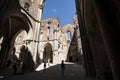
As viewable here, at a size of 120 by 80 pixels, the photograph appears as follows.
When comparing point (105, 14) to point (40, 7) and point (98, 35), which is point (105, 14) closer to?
point (98, 35)

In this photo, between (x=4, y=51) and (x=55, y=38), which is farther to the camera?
(x=55, y=38)

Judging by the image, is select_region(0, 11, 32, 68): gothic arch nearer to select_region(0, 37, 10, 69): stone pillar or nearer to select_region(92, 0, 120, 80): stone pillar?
select_region(0, 37, 10, 69): stone pillar

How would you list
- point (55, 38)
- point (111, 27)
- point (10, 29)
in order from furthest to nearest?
point (55, 38), point (10, 29), point (111, 27)

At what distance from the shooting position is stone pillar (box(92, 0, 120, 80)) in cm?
312

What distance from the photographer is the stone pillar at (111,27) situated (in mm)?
3115

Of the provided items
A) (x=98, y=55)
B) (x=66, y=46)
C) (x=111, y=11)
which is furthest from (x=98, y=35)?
(x=66, y=46)

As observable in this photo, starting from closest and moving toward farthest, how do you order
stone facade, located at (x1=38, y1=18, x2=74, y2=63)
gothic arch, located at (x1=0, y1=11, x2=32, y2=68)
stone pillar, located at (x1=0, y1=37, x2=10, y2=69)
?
gothic arch, located at (x1=0, y1=11, x2=32, y2=68) < stone pillar, located at (x1=0, y1=37, x2=10, y2=69) < stone facade, located at (x1=38, y1=18, x2=74, y2=63)

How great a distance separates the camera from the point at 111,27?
3543 mm

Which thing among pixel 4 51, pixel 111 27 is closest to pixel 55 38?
pixel 4 51

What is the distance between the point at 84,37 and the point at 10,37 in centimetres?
1149

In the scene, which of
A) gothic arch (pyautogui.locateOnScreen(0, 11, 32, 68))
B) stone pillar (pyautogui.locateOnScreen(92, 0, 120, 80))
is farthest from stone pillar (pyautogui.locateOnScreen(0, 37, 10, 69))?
stone pillar (pyautogui.locateOnScreen(92, 0, 120, 80))

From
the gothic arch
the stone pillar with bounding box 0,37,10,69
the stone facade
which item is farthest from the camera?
the stone facade

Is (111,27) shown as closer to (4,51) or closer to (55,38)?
(4,51)

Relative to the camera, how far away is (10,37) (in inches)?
629
